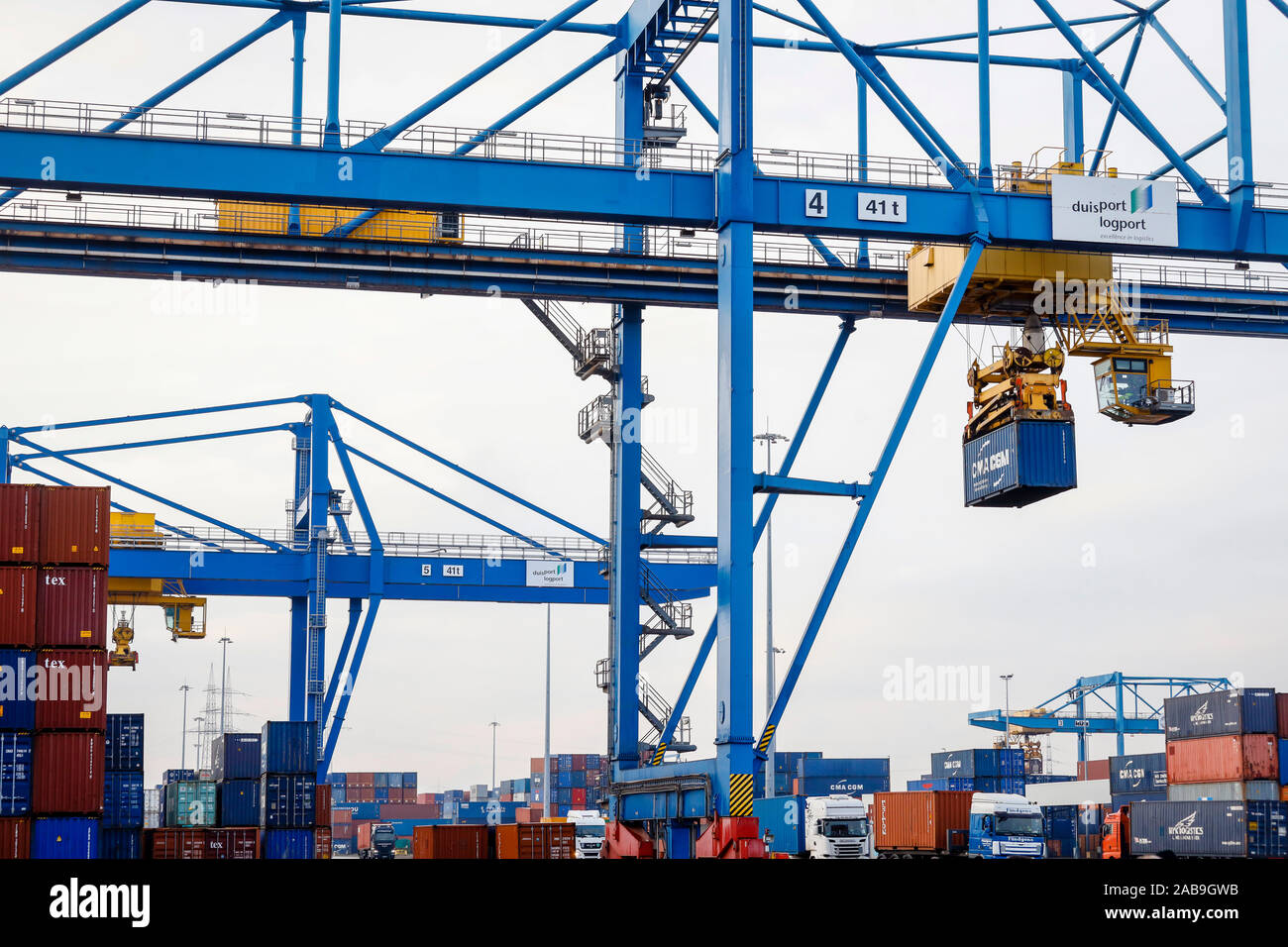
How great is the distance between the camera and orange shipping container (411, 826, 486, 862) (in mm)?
41562

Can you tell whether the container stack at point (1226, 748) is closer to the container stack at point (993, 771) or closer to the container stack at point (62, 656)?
the container stack at point (993, 771)

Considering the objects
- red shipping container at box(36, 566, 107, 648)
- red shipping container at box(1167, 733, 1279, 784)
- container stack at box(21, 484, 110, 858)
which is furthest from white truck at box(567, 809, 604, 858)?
red shipping container at box(36, 566, 107, 648)

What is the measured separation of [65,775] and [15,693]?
5.29ft

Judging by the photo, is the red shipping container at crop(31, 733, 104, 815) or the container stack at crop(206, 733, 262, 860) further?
the container stack at crop(206, 733, 262, 860)

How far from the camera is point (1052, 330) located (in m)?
30.1

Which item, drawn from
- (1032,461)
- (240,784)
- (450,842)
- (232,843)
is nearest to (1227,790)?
(1032,461)

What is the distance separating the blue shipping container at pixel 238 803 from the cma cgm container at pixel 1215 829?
21333 millimetres

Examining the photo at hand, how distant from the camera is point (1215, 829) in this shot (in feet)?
116

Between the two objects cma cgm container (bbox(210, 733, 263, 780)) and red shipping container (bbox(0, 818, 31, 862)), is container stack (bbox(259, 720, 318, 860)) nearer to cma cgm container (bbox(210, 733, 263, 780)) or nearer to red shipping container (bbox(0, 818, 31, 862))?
cma cgm container (bbox(210, 733, 263, 780))

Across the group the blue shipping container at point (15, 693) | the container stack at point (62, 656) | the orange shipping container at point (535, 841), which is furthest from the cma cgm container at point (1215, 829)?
the blue shipping container at point (15, 693)

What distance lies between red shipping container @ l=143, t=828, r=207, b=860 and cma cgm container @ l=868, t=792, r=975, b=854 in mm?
17818

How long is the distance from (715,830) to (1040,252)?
13178 millimetres

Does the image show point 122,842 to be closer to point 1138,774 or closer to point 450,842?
point 450,842
